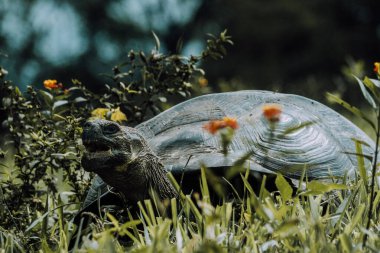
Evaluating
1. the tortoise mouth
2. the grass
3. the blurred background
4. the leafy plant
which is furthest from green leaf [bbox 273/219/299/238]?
the blurred background

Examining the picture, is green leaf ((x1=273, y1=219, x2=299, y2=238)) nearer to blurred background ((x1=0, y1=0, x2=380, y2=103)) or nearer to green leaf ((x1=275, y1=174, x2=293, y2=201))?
green leaf ((x1=275, y1=174, x2=293, y2=201))

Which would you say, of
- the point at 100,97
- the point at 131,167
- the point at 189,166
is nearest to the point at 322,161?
the point at 189,166

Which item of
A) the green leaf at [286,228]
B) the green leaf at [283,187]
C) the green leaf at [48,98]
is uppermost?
the green leaf at [48,98]

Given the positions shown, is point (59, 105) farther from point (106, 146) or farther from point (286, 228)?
point (286, 228)

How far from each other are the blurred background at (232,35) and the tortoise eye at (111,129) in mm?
14226

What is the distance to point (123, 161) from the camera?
2.67 m

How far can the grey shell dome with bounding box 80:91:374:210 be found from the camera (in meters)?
2.85

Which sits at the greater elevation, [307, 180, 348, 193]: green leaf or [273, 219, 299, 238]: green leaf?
[307, 180, 348, 193]: green leaf

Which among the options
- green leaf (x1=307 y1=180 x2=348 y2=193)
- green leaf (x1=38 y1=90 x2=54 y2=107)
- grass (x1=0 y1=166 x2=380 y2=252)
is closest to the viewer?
grass (x1=0 y1=166 x2=380 y2=252)

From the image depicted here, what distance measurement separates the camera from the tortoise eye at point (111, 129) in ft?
8.69

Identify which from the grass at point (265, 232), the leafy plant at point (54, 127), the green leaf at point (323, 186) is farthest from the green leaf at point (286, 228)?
the leafy plant at point (54, 127)

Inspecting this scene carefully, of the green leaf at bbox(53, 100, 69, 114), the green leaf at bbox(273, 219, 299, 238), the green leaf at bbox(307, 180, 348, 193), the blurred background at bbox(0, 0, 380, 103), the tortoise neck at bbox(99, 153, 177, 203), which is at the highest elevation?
the blurred background at bbox(0, 0, 380, 103)

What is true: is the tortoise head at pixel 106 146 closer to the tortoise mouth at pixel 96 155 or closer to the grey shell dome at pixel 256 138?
the tortoise mouth at pixel 96 155

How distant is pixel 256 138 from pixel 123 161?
56 centimetres
